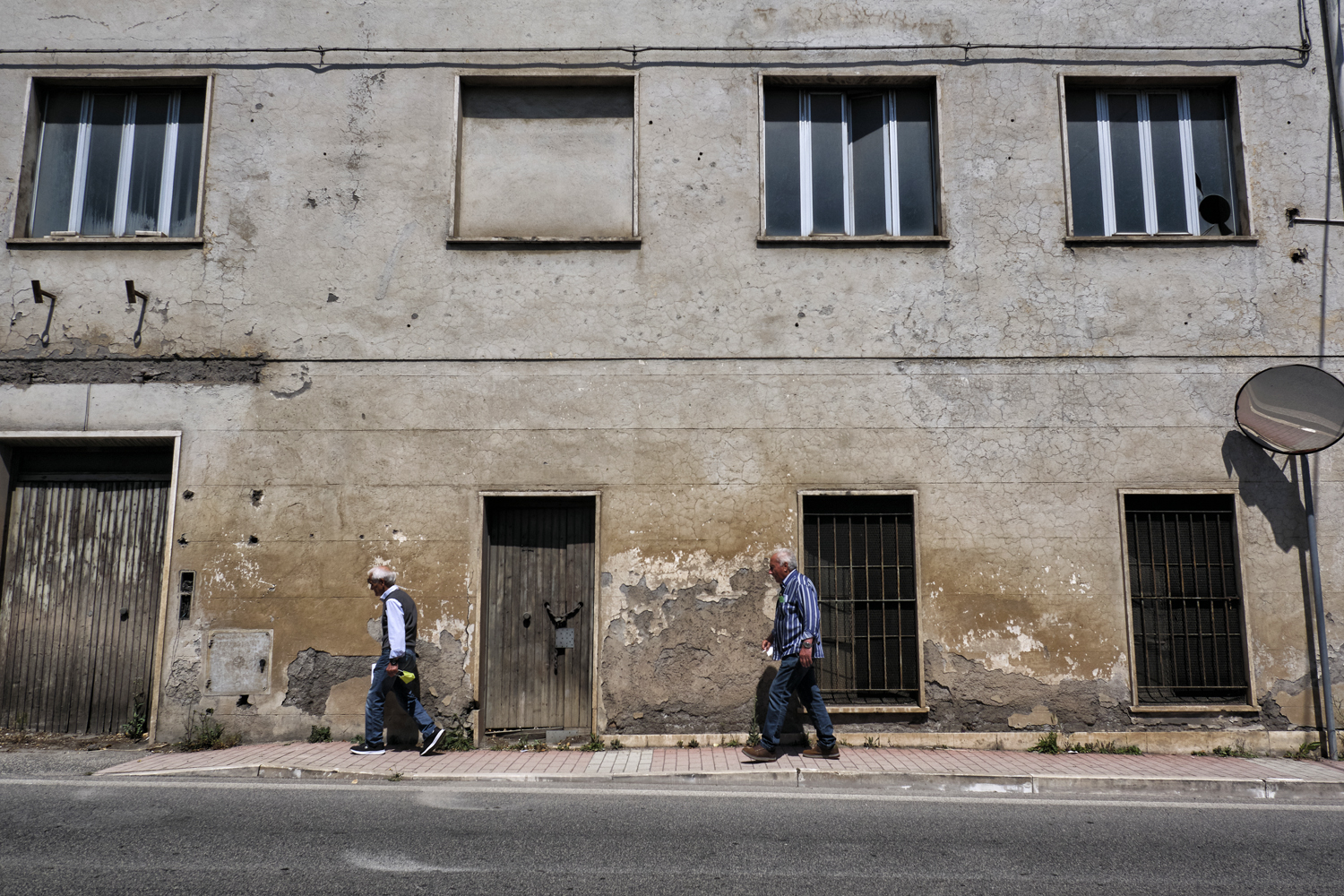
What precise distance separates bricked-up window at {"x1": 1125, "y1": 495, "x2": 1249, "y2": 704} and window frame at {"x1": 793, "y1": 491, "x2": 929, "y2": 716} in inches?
77.2

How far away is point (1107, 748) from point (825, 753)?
259 centimetres

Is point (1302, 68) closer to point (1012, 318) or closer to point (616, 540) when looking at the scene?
point (1012, 318)

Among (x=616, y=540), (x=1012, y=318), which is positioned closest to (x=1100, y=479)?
(x=1012, y=318)

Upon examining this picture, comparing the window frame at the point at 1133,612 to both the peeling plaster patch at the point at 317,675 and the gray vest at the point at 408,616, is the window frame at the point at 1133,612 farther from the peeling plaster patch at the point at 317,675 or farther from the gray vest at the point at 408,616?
the peeling plaster patch at the point at 317,675

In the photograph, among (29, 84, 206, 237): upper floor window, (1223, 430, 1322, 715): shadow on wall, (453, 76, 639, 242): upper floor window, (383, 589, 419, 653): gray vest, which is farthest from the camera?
(29, 84, 206, 237): upper floor window

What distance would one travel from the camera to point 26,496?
858 cm

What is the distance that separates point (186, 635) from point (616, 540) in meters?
4.00

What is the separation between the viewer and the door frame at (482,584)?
8086mm

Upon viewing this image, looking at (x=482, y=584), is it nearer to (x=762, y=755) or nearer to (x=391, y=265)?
(x=762, y=755)

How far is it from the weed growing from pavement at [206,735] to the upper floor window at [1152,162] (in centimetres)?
923

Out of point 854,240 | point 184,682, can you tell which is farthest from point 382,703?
point 854,240

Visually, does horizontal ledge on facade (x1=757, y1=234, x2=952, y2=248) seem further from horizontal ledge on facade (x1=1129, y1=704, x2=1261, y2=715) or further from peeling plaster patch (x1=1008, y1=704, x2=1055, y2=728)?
horizontal ledge on facade (x1=1129, y1=704, x2=1261, y2=715)

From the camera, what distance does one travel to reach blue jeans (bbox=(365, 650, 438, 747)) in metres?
7.56

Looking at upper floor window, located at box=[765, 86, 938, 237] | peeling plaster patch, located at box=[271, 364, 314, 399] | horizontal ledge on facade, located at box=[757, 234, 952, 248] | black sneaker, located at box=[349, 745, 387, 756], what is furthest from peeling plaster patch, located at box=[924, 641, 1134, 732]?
peeling plaster patch, located at box=[271, 364, 314, 399]
